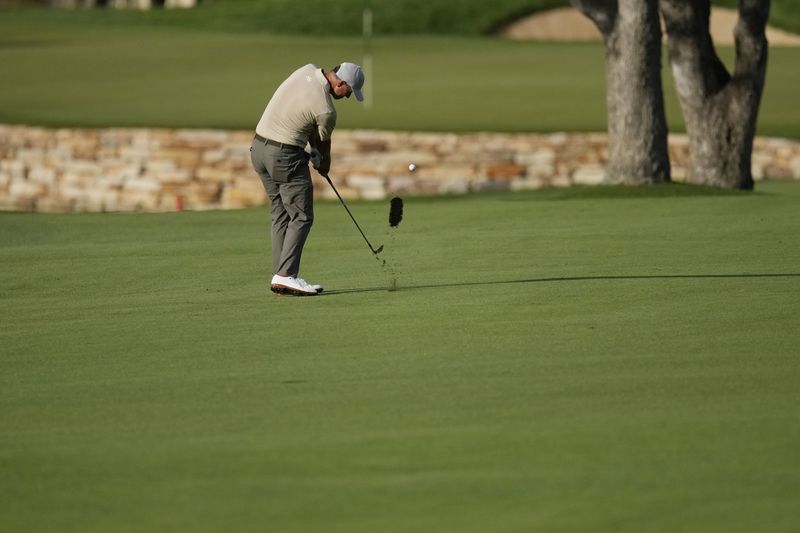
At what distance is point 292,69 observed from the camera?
128 feet

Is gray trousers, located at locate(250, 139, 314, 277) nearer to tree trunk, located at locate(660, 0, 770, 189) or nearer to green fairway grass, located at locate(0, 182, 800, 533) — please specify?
green fairway grass, located at locate(0, 182, 800, 533)

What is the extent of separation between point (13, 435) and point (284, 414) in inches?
53.7

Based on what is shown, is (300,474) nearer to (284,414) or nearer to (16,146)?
(284,414)

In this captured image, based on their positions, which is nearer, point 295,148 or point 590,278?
point 295,148

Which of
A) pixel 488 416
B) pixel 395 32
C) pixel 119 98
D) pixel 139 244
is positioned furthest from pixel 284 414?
pixel 395 32

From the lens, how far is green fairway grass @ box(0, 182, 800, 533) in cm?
676

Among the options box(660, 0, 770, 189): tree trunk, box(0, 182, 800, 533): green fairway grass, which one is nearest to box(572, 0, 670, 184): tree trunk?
box(660, 0, 770, 189): tree trunk

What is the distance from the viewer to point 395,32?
50.2 m

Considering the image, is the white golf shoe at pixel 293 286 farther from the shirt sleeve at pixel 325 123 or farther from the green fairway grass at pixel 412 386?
the shirt sleeve at pixel 325 123

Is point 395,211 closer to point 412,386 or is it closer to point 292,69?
point 412,386

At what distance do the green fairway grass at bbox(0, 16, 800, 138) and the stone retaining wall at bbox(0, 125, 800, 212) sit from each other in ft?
2.98

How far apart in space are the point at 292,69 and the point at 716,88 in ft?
60.4

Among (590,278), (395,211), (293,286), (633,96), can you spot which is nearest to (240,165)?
(633,96)

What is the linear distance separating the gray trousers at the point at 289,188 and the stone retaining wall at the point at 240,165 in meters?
13.6
